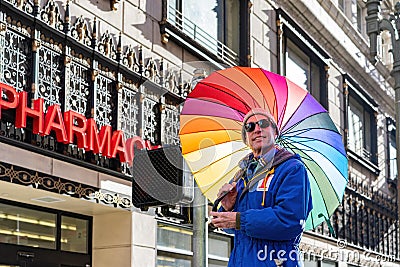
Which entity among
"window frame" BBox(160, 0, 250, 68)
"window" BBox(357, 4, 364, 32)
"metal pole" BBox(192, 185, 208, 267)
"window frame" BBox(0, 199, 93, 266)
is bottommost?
"metal pole" BBox(192, 185, 208, 267)

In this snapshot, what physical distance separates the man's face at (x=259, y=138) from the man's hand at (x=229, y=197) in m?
0.24

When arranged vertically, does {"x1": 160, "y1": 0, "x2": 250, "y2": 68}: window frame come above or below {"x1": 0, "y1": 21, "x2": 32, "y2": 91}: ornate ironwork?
above

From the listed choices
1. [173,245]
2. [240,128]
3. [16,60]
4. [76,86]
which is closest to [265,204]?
[240,128]

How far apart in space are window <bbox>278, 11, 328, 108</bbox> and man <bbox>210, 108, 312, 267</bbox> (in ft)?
43.5

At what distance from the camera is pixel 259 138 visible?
4.46m

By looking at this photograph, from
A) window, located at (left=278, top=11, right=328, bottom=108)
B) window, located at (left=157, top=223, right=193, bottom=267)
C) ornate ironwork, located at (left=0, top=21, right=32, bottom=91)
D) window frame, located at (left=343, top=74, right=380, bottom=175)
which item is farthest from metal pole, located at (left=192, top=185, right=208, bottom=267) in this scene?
window frame, located at (left=343, top=74, right=380, bottom=175)

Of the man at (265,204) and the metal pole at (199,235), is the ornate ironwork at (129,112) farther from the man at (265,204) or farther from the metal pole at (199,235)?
the man at (265,204)

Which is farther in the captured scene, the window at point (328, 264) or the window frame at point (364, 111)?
the window frame at point (364, 111)

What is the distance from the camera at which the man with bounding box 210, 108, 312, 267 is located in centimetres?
417

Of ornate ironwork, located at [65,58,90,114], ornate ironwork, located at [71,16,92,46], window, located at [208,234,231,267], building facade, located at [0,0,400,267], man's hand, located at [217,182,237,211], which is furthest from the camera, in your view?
window, located at [208,234,231,267]

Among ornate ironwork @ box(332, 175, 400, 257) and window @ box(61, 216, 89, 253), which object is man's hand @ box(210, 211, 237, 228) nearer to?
window @ box(61, 216, 89, 253)

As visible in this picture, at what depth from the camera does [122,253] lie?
36.9 feet

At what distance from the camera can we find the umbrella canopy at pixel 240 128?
5277 millimetres

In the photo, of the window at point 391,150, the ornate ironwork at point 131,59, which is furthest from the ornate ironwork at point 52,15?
the window at point 391,150
